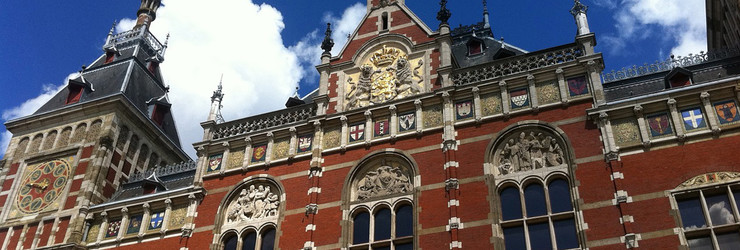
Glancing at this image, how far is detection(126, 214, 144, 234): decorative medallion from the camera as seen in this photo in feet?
81.3

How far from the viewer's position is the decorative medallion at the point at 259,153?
24.4 m

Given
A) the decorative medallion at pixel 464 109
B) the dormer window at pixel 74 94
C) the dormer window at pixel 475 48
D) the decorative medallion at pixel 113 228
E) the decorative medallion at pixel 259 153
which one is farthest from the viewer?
the dormer window at pixel 74 94

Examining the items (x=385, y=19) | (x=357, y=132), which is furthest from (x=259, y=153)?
(x=385, y=19)

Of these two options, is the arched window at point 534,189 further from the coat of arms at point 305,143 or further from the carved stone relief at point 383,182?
the coat of arms at point 305,143

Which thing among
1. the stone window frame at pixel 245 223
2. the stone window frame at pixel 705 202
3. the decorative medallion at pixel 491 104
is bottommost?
the stone window frame at pixel 705 202

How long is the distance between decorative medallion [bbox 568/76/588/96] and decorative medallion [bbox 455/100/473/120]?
321 centimetres

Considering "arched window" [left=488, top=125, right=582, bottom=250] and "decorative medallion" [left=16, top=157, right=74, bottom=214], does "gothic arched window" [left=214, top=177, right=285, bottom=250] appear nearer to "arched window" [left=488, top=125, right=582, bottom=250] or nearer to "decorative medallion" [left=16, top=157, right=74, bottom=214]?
"arched window" [left=488, top=125, right=582, bottom=250]

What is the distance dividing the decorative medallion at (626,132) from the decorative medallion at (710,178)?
190 cm

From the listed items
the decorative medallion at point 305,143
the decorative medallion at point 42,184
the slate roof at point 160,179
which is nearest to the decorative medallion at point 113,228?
the slate roof at point 160,179

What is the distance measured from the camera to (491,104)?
72.0 ft

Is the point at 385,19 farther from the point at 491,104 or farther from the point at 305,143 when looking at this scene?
the point at 491,104

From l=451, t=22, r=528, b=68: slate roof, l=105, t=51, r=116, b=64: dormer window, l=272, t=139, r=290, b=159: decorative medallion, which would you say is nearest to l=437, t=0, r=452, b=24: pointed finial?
l=451, t=22, r=528, b=68: slate roof

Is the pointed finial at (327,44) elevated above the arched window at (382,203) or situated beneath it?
elevated above

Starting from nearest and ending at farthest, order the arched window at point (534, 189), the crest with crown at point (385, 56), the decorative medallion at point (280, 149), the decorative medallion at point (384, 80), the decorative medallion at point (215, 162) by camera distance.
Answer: the arched window at point (534, 189), the decorative medallion at point (384, 80), the decorative medallion at point (280, 149), the crest with crown at point (385, 56), the decorative medallion at point (215, 162)
